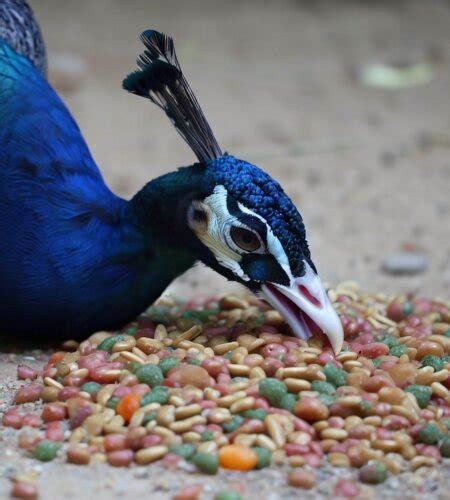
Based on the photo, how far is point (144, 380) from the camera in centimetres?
314

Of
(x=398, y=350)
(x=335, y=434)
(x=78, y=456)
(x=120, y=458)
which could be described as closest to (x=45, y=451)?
(x=78, y=456)

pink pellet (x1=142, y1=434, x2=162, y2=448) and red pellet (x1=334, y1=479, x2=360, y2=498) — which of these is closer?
red pellet (x1=334, y1=479, x2=360, y2=498)

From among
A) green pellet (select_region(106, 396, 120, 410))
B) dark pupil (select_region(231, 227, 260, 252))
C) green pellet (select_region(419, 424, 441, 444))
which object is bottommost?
green pellet (select_region(106, 396, 120, 410))

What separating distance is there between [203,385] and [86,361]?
1.39 feet

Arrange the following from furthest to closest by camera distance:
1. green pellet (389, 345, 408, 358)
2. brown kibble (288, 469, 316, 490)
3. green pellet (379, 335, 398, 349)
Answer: green pellet (379, 335, 398, 349), green pellet (389, 345, 408, 358), brown kibble (288, 469, 316, 490)

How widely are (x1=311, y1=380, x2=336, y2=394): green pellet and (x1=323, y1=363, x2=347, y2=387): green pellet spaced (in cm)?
3

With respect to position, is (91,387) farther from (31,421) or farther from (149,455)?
(149,455)

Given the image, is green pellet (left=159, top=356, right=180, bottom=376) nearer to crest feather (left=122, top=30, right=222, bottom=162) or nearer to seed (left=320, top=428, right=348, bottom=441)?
seed (left=320, top=428, right=348, bottom=441)

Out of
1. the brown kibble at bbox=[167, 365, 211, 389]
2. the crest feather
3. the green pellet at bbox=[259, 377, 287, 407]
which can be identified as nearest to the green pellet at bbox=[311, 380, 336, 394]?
the green pellet at bbox=[259, 377, 287, 407]

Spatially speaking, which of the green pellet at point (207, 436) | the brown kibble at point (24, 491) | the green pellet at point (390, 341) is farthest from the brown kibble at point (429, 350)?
the brown kibble at point (24, 491)

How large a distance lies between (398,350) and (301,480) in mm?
862

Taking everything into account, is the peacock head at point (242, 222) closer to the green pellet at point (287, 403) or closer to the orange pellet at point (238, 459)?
the green pellet at point (287, 403)

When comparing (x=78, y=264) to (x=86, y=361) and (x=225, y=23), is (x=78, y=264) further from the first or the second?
(x=225, y=23)

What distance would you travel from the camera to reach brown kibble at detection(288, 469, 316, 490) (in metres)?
2.70
